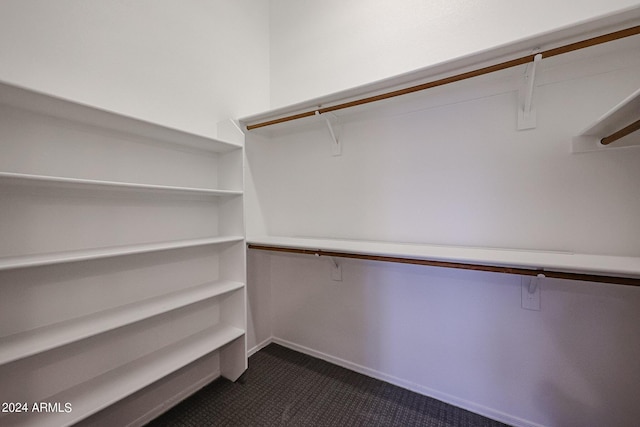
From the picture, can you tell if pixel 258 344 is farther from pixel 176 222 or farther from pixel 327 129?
pixel 327 129

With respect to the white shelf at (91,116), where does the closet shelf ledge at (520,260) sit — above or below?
below

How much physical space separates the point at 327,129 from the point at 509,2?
4.19 ft

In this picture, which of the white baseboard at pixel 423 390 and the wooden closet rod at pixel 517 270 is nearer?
the wooden closet rod at pixel 517 270

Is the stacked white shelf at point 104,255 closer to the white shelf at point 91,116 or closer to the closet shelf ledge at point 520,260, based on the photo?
the white shelf at point 91,116

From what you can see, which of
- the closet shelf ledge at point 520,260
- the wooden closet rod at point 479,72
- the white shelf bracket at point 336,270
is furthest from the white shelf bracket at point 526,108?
the white shelf bracket at point 336,270

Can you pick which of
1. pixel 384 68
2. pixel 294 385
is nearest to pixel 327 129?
pixel 384 68

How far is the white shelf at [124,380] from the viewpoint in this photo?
1.05 m

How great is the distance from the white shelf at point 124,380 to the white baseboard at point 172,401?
35 cm

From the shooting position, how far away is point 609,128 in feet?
3.64

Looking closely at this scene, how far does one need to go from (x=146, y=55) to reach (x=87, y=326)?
1.51 meters

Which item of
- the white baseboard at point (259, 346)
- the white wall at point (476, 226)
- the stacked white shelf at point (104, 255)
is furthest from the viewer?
the white baseboard at point (259, 346)

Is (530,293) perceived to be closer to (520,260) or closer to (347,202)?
(520,260)

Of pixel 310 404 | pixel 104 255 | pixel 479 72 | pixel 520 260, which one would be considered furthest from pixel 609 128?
pixel 104 255

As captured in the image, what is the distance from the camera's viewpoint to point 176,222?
162 centimetres
